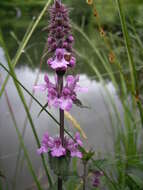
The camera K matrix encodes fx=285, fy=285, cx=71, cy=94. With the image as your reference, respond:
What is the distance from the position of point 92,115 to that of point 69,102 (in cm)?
115

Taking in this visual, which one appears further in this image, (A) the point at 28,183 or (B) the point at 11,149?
→ (B) the point at 11,149

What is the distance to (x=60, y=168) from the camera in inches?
21.8

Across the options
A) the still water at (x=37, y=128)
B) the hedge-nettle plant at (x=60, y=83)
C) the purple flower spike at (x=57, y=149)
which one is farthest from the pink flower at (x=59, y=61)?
the still water at (x=37, y=128)

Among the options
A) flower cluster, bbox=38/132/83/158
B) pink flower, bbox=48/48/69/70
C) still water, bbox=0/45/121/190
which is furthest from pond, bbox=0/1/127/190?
pink flower, bbox=48/48/69/70

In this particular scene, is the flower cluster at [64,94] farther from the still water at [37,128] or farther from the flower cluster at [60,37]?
the still water at [37,128]

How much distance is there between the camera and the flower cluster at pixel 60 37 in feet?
1.65

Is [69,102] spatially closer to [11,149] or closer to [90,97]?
[11,149]

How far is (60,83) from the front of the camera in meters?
0.55

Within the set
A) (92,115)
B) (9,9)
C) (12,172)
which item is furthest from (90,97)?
(9,9)

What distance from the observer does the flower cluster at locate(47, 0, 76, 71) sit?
502 mm

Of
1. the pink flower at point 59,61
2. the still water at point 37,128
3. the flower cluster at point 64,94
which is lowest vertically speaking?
the still water at point 37,128

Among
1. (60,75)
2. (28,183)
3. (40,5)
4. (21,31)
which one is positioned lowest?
(28,183)

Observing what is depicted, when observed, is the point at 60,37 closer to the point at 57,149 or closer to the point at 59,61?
the point at 59,61

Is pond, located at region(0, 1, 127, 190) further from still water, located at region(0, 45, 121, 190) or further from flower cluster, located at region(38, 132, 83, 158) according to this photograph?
flower cluster, located at region(38, 132, 83, 158)
